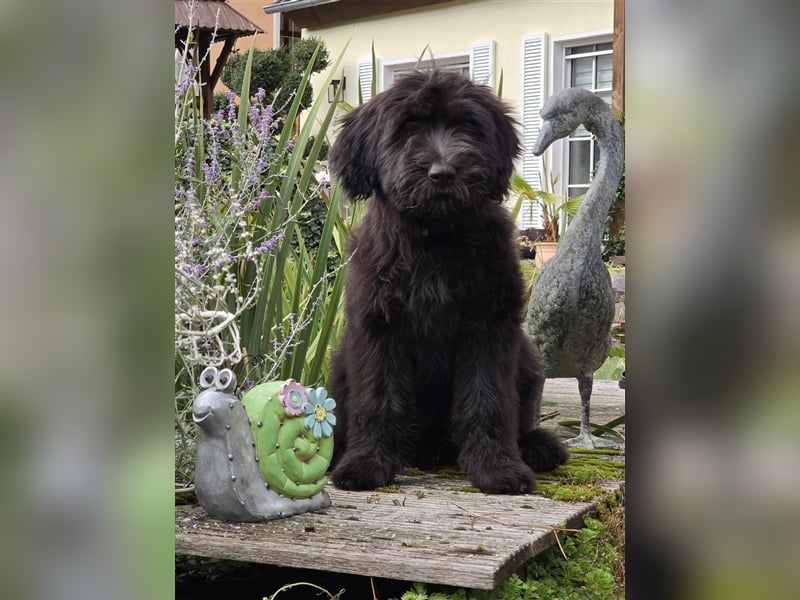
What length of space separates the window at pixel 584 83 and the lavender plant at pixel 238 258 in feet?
23.6

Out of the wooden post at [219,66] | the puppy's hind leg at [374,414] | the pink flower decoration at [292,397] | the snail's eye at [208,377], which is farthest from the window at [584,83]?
the snail's eye at [208,377]

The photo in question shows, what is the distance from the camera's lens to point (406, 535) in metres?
2.22

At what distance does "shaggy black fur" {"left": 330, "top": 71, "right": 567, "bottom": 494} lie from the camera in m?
2.66

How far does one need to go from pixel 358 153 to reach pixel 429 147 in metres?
0.29

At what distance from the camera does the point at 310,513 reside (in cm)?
245

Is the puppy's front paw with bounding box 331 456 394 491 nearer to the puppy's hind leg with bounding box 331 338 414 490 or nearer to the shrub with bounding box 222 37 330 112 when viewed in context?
the puppy's hind leg with bounding box 331 338 414 490

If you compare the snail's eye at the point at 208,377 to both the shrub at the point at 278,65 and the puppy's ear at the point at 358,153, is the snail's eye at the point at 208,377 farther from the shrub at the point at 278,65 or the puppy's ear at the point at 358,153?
the shrub at the point at 278,65

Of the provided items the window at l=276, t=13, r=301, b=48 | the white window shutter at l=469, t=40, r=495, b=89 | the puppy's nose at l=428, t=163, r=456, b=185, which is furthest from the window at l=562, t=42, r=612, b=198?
the puppy's nose at l=428, t=163, r=456, b=185

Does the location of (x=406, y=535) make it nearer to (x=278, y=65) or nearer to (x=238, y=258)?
(x=238, y=258)
